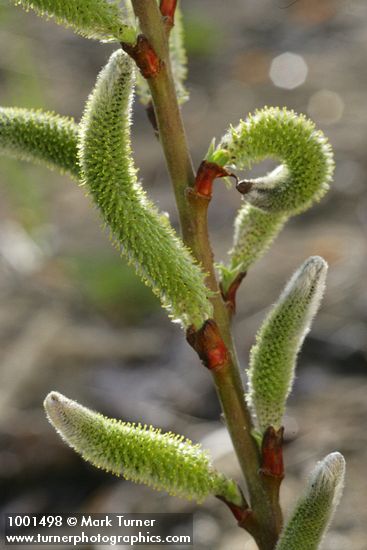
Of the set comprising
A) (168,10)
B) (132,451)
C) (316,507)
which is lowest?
(316,507)

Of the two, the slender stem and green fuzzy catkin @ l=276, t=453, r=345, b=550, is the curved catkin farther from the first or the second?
green fuzzy catkin @ l=276, t=453, r=345, b=550

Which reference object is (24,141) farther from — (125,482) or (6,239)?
(6,239)

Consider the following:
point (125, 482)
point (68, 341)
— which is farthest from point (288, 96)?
point (125, 482)

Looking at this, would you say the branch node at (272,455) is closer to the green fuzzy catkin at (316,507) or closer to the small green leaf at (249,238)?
the green fuzzy catkin at (316,507)

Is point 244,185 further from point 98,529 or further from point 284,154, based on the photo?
point 98,529

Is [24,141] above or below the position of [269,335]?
above

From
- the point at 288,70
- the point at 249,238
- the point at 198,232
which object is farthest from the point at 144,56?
the point at 288,70
